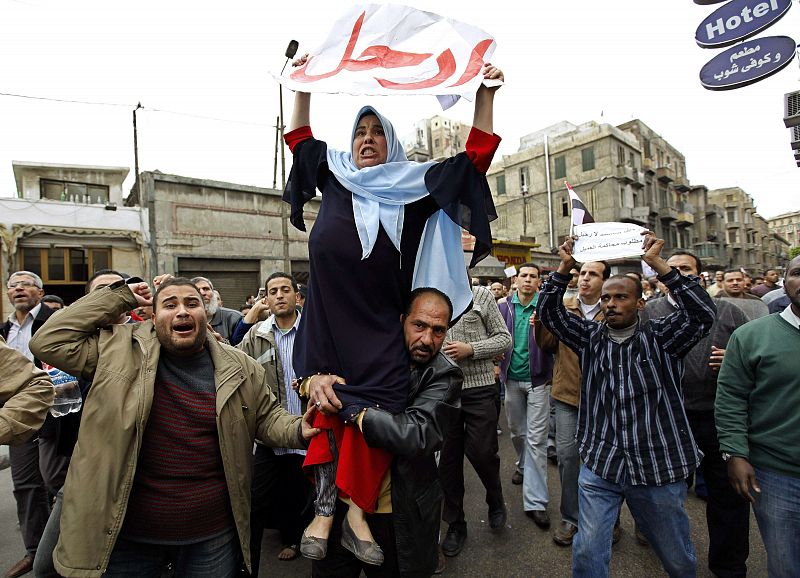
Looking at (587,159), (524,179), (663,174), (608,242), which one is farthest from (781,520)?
(663,174)

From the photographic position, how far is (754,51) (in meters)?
4.26

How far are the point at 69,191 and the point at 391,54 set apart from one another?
793 inches

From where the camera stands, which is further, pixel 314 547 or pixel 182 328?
pixel 182 328

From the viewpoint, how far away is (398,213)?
1836 millimetres

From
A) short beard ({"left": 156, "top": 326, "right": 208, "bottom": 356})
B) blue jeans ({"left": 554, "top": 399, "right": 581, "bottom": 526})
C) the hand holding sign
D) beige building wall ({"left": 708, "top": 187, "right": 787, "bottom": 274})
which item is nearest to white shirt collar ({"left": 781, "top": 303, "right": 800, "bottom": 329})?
the hand holding sign

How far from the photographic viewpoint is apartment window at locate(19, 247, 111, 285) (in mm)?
14180

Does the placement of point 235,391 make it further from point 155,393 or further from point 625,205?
point 625,205

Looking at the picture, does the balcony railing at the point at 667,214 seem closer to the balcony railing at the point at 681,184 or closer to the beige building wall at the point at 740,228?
the balcony railing at the point at 681,184

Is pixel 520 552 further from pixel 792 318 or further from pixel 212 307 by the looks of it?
pixel 212 307

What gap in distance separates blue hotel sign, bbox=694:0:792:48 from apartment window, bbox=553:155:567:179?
32318 millimetres

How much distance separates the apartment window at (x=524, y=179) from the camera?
36375 mm

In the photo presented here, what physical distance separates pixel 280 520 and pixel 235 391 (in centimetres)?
153

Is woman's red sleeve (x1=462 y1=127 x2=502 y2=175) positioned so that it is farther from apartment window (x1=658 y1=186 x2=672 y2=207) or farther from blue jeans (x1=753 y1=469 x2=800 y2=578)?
apartment window (x1=658 y1=186 x2=672 y2=207)

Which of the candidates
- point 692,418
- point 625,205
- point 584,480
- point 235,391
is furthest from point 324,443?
point 625,205
